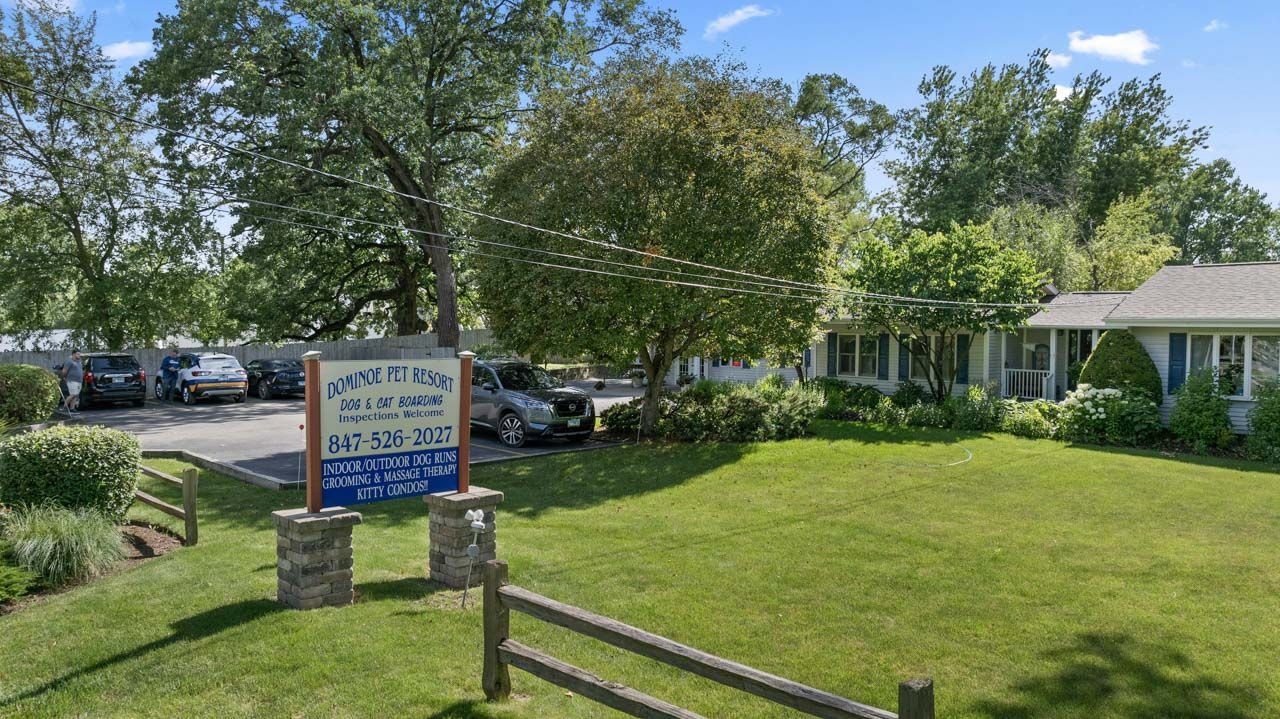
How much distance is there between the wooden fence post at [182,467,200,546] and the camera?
338 inches

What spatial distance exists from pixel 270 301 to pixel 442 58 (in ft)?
40.1

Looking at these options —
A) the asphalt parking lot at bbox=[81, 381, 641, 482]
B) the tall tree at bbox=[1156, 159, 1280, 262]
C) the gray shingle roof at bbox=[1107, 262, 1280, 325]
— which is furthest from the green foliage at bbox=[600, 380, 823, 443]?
the tall tree at bbox=[1156, 159, 1280, 262]

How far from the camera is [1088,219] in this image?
4162 centimetres

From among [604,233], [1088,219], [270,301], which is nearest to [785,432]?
[604,233]

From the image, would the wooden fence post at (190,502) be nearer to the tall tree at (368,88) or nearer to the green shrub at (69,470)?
the green shrub at (69,470)

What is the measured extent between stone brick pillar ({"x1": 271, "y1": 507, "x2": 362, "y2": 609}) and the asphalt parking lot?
666 centimetres

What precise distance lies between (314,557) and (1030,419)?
17074mm

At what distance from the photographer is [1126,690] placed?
215 inches

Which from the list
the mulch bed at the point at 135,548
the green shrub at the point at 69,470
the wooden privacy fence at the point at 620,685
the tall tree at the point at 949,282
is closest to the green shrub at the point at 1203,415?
the tall tree at the point at 949,282

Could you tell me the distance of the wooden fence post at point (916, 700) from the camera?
3240 millimetres

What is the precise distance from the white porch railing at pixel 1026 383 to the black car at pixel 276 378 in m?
22.4

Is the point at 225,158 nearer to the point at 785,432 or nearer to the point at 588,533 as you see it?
the point at 785,432

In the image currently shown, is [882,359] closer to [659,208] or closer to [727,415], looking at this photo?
[727,415]

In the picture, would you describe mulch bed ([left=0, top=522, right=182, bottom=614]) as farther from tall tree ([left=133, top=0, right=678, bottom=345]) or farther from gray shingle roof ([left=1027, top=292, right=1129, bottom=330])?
gray shingle roof ([left=1027, top=292, right=1129, bottom=330])
